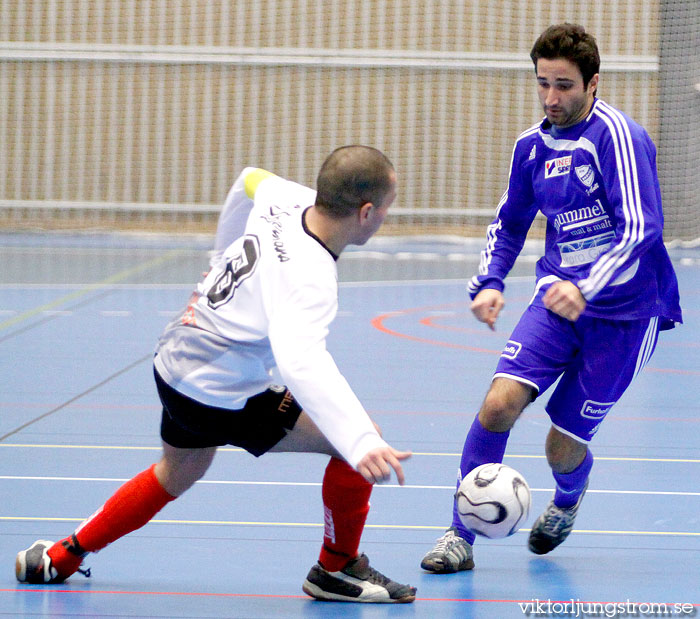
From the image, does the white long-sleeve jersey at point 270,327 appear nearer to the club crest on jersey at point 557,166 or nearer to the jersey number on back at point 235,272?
the jersey number on back at point 235,272

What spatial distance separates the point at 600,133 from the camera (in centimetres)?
347

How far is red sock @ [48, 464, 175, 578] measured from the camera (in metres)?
3.21

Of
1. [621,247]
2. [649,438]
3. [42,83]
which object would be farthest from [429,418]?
[42,83]

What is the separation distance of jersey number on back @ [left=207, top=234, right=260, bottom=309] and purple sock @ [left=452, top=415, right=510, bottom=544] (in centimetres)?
101

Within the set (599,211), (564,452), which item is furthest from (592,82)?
(564,452)

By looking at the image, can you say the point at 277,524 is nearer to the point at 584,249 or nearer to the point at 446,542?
the point at 446,542

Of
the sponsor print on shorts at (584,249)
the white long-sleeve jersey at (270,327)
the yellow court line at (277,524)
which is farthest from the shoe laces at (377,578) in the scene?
the sponsor print on shorts at (584,249)

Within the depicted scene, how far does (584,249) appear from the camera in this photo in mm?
3564

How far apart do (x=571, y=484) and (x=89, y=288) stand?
24.1 feet

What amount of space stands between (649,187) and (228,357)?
140 centimetres

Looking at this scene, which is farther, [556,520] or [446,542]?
[556,520]

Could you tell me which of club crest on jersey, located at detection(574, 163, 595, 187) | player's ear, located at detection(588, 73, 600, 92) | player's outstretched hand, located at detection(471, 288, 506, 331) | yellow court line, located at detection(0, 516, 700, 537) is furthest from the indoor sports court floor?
player's ear, located at detection(588, 73, 600, 92)

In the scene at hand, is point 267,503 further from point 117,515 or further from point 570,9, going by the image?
point 570,9

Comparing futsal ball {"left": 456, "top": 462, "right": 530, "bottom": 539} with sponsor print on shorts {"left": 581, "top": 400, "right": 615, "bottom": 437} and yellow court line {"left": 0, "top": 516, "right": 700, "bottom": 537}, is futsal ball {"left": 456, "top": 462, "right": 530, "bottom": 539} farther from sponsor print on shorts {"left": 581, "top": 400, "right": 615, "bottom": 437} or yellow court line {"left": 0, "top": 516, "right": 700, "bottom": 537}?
yellow court line {"left": 0, "top": 516, "right": 700, "bottom": 537}
